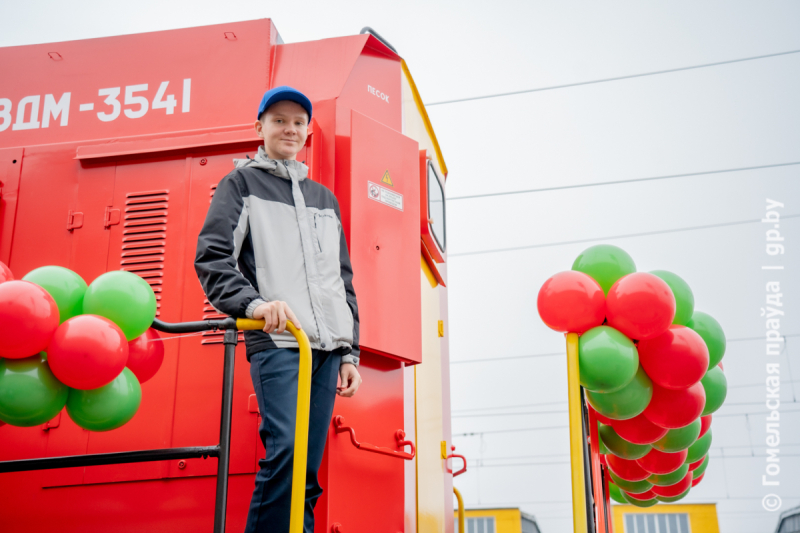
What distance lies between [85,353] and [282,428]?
1.61 ft

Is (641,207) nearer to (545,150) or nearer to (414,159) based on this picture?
(545,150)

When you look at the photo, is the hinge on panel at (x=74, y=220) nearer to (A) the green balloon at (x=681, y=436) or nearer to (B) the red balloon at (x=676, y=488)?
(A) the green balloon at (x=681, y=436)

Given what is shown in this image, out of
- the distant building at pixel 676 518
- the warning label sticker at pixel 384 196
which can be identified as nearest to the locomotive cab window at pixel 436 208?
the warning label sticker at pixel 384 196

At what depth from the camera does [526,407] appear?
1169cm

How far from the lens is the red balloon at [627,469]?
3.31 meters

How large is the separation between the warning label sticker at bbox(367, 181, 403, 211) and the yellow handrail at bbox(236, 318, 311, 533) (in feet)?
3.43

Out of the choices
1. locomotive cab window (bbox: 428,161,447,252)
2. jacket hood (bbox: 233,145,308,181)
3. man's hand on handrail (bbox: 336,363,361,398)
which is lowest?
man's hand on handrail (bbox: 336,363,361,398)

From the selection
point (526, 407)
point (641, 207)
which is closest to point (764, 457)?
point (526, 407)

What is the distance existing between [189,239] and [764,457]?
1288 centimetres

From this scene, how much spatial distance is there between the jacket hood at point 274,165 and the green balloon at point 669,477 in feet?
7.85

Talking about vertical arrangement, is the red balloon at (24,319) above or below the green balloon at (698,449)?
above

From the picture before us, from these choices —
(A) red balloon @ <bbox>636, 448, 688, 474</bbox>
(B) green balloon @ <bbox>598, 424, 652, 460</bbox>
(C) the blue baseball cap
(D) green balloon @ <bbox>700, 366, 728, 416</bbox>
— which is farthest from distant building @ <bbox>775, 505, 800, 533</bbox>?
(C) the blue baseball cap

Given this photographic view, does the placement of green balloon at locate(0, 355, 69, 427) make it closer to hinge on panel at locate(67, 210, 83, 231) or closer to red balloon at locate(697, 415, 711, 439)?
hinge on panel at locate(67, 210, 83, 231)

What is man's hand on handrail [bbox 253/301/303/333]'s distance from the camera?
1642mm
